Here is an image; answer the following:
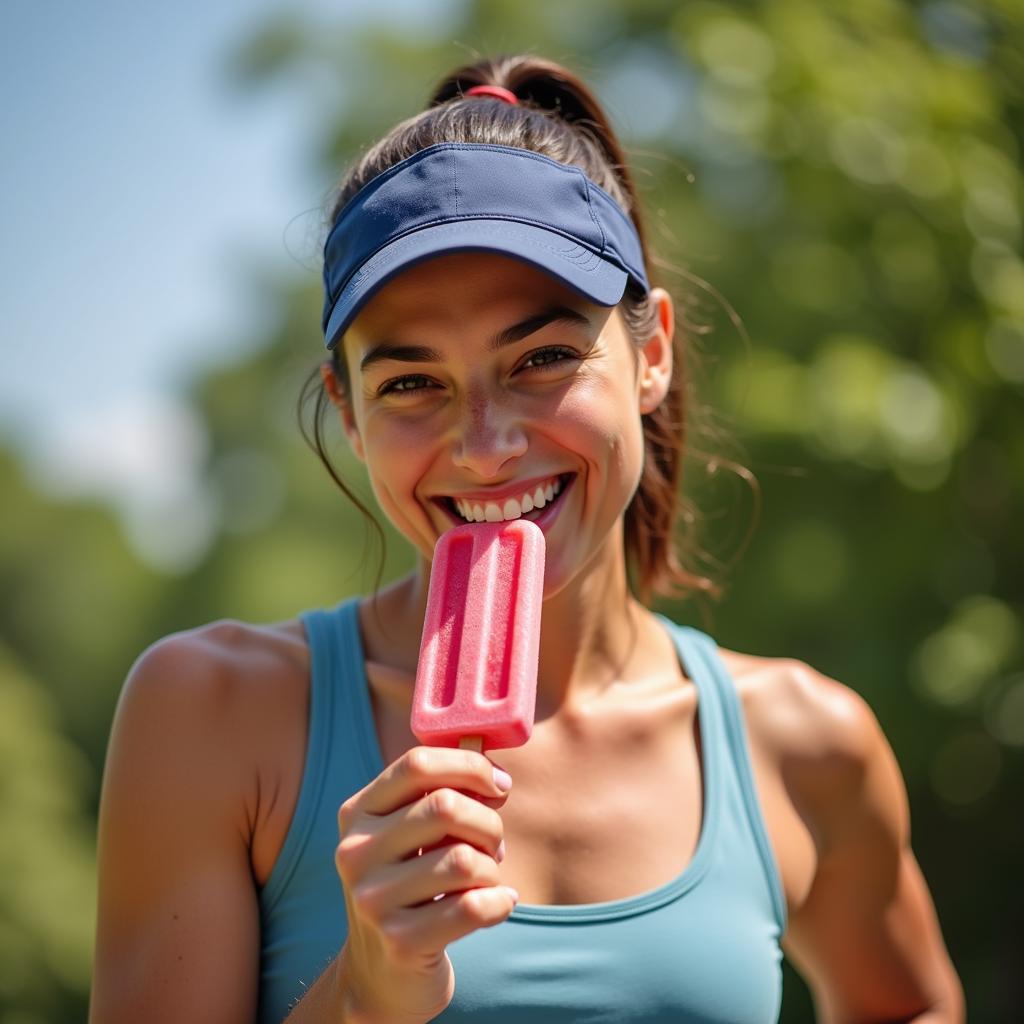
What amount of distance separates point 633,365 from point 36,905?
1341 cm

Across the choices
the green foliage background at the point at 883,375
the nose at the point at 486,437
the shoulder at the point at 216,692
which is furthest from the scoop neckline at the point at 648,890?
the green foliage background at the point at 883,375

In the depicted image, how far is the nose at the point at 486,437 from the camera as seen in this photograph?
2.66m

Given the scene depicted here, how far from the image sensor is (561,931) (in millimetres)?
2727

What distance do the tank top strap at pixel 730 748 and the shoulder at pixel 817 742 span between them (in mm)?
56

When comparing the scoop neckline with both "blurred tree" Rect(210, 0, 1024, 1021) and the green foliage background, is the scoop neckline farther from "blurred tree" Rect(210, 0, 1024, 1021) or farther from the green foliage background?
"blurred tree" Rect(210, 0, 1024, 1021)

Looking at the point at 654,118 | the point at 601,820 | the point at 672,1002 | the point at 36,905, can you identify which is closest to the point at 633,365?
the point at 601,820

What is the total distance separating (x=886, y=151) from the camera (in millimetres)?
6848

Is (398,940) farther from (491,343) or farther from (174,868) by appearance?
(491,343)

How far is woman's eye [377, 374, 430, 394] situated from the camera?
9.05ft

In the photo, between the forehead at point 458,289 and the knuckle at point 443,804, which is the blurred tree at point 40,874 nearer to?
the forehead at point 458,289

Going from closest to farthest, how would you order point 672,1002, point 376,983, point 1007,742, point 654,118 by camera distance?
point 376,983 → point 672,1002 → point 1007,742 → point 654,118

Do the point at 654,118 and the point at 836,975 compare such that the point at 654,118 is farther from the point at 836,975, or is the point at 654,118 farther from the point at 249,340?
the point at 249,340

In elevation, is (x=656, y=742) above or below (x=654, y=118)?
below

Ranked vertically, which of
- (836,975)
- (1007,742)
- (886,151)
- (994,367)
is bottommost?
(836,975)
